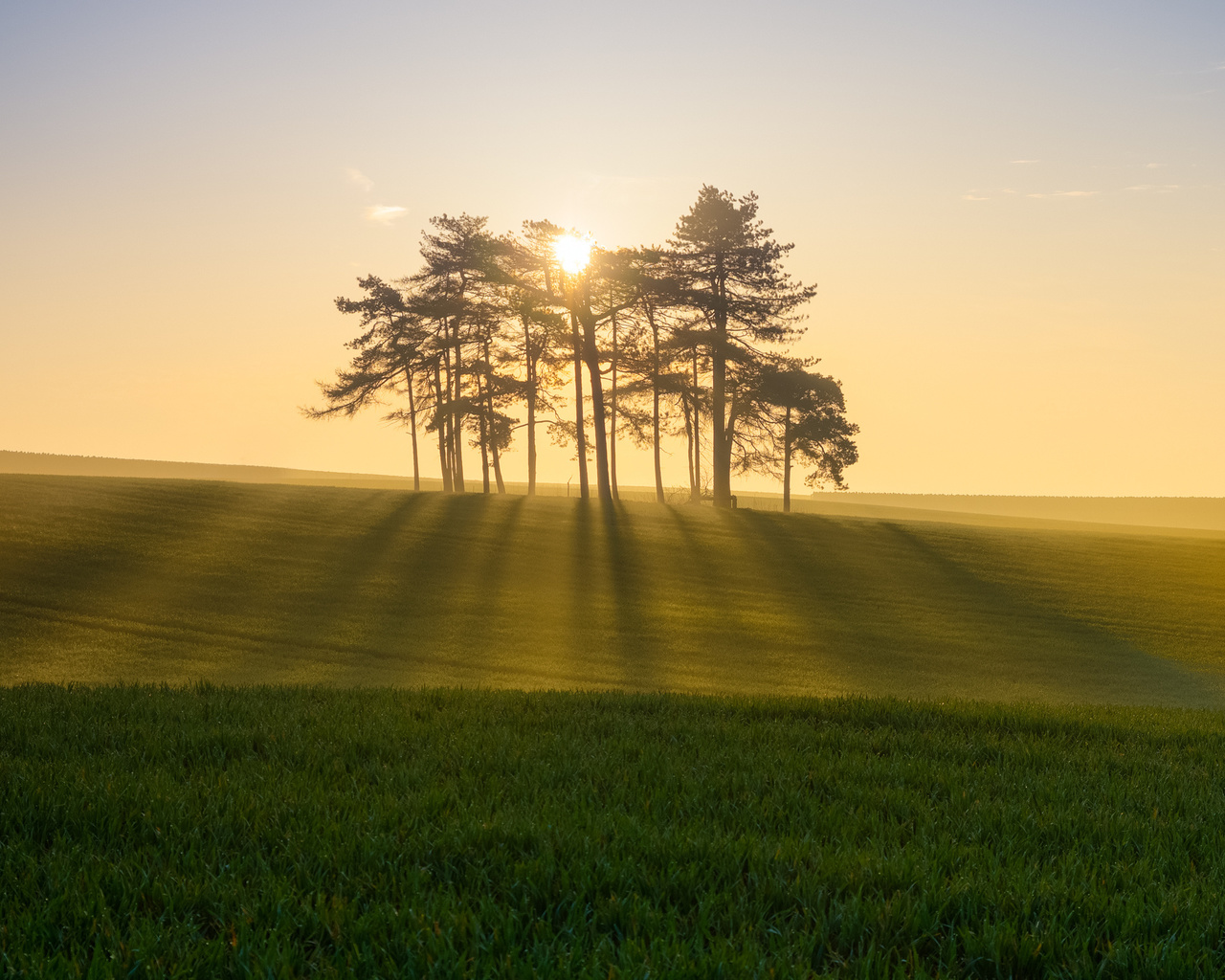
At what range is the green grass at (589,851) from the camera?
11.6 ft

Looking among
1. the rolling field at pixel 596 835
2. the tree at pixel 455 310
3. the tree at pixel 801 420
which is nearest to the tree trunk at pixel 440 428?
the tree at pixel 455 310

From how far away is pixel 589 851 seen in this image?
4.50 meters

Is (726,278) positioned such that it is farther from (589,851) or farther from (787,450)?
(589,851)

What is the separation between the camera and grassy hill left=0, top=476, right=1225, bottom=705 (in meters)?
20.8

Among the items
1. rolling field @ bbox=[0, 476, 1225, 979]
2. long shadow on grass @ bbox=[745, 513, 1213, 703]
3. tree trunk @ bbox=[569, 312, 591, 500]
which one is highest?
tree trunk @ bbox=[569, 312, 591, 500]

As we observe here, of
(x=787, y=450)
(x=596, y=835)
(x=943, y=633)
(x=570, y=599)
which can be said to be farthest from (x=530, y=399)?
(x=596, y=835)

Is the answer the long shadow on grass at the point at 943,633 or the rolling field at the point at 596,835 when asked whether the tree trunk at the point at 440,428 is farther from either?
the rolling field at the point at 596,835

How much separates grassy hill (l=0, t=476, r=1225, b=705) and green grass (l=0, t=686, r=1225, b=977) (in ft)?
36.7

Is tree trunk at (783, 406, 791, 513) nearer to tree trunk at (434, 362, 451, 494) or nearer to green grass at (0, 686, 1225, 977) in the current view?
tree trunk at (434, 362, 451, 494)

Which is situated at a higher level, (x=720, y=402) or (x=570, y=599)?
(x=720, y=402)

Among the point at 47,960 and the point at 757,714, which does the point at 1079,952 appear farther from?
the point at 757,714

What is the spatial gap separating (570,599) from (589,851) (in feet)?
77.5

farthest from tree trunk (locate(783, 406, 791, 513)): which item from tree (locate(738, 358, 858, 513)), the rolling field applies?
the rolling field

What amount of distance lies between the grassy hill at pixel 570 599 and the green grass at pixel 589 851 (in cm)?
1118
